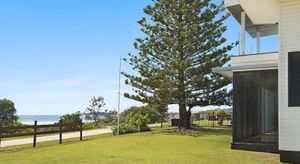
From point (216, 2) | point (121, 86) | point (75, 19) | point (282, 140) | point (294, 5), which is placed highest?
point (216, 2)

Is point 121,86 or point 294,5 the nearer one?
point 294,5

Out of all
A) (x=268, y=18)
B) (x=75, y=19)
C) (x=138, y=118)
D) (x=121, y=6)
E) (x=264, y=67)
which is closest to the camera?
(x=264, y=67)

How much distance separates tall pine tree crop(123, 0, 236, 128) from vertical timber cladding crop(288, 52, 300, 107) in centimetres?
1051

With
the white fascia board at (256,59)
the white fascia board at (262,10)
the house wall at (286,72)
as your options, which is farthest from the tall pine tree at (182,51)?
the house wall at (286,72)

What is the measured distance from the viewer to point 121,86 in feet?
66.8

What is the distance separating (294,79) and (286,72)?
0.24 m

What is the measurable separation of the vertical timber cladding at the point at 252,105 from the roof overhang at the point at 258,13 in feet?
6.06

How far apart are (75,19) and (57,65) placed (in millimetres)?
7849

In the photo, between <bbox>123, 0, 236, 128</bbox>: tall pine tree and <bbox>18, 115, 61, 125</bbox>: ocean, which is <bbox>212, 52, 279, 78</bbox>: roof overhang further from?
<bbox>18, 115, 61, 125</bbox>: ocean

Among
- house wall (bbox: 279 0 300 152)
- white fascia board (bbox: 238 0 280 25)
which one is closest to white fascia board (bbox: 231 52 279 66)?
white fascia board (bbox: 238 0 280 25)

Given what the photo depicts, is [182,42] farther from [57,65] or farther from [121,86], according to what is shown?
[57,65]

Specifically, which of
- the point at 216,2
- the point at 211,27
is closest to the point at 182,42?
the point at 211,27

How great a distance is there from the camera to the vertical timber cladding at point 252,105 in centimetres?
1064

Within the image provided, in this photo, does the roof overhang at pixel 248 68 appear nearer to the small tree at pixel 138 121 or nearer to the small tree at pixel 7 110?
the small tree at pixel 138 121
